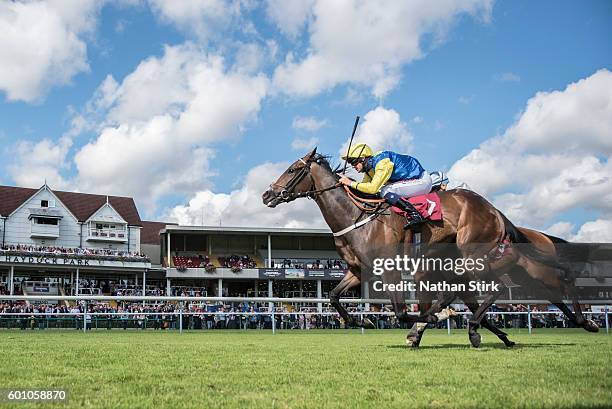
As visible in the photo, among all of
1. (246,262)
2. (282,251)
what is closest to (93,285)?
(246,262)

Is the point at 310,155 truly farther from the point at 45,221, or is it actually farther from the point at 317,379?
the point at 45,221

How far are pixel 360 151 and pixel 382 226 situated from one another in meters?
1.38

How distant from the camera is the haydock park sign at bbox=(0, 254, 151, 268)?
4691cm

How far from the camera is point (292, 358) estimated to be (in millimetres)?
6707

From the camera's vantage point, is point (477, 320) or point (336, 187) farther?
point (336, 187)

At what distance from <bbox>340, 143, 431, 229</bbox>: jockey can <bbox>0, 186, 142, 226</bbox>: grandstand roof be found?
5057 cm

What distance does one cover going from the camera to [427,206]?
8.45 meters

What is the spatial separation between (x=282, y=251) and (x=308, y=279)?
443cm

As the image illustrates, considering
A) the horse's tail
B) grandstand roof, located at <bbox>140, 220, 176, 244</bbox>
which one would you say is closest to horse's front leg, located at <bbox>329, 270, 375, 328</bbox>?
the horse's tail

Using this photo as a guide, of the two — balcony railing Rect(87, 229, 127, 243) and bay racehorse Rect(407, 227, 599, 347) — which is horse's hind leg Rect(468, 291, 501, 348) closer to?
bay racehorse Rect(407, 227, 599, 347)

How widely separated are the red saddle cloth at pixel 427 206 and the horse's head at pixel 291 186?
4.92ft

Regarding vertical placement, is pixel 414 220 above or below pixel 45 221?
below

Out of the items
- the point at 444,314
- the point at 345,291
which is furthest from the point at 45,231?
the point at 444,314

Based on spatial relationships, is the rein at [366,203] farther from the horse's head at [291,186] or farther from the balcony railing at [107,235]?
the balcony railing at [107,235]
